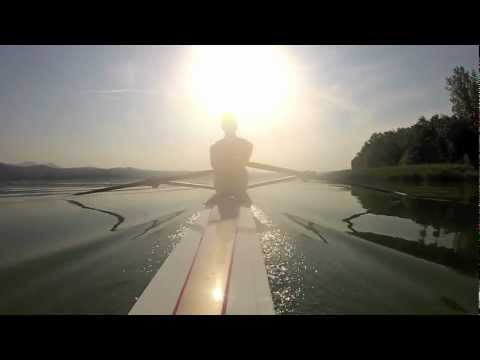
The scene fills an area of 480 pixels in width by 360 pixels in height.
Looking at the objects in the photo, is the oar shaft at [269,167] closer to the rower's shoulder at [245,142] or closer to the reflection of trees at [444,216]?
the rower's shoulder at [245,142]

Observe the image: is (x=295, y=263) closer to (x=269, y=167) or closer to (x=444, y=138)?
(x=269, y=167)

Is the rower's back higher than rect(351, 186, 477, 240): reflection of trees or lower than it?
higher

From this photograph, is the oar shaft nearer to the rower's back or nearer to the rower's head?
the rower's back

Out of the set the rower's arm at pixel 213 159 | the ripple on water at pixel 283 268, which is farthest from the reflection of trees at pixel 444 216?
the rower's arm at pixel 213 159

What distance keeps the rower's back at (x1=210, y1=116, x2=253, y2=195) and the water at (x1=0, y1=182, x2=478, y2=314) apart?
454 centimetres

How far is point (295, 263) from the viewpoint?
3.35m

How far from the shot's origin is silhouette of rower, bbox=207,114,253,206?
10438 mm

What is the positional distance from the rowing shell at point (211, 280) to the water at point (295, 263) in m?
0.16

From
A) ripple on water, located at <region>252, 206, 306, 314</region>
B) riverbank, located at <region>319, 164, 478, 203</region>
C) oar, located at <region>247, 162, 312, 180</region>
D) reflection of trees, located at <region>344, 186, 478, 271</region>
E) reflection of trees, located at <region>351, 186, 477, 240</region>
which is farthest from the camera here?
riverbank, located at <region>319, 164, 478, 203</region>

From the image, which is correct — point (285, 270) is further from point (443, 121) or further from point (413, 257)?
point (443, 121)

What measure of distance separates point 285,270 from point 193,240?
7.21 feet

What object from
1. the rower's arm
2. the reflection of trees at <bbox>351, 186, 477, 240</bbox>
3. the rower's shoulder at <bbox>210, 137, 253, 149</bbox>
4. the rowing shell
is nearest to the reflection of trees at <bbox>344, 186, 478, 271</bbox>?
the reflection of trees at <bbox>351, 186, 477, 240</bbox>
